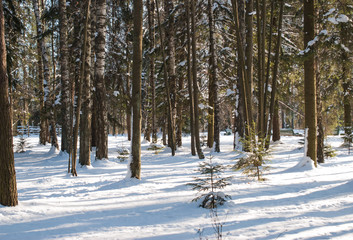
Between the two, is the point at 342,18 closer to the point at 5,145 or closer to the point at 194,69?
the point at 194,69

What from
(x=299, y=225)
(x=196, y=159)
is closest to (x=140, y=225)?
(x=299, y=225)

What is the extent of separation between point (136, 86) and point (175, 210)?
3560mm

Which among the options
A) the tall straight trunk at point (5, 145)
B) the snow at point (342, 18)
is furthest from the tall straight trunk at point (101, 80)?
the snow at point (342, 18)

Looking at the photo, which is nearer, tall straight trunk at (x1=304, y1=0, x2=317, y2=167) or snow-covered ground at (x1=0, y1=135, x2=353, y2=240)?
snow-covered ground at (x1=0, y1=135, x2=353, y2=240)

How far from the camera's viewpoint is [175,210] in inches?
194

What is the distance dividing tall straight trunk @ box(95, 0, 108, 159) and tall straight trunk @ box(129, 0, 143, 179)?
12.9 feet

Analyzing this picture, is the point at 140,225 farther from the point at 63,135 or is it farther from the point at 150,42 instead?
the point at 150,42

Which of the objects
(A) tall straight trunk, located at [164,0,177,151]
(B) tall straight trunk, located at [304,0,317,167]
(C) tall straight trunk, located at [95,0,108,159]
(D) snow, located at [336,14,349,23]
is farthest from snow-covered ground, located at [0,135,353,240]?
(A) tall straight trunk, located at [164,0,177,151]

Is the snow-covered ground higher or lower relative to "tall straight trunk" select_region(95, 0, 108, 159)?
lower

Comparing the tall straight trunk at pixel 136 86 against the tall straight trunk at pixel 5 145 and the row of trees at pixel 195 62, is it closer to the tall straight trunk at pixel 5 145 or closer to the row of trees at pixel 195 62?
the row of trees at pixel 195 62

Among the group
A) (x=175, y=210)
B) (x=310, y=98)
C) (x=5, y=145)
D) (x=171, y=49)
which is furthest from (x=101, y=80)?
(x=310, y=98)

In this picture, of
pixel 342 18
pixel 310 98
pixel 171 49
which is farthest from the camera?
pixel 171 49

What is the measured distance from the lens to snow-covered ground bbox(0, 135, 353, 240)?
390cm

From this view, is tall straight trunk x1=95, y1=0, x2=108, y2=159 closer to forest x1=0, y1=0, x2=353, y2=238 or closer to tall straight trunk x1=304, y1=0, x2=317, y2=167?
forest x1=0, y1=0, x2=353, y2=238
